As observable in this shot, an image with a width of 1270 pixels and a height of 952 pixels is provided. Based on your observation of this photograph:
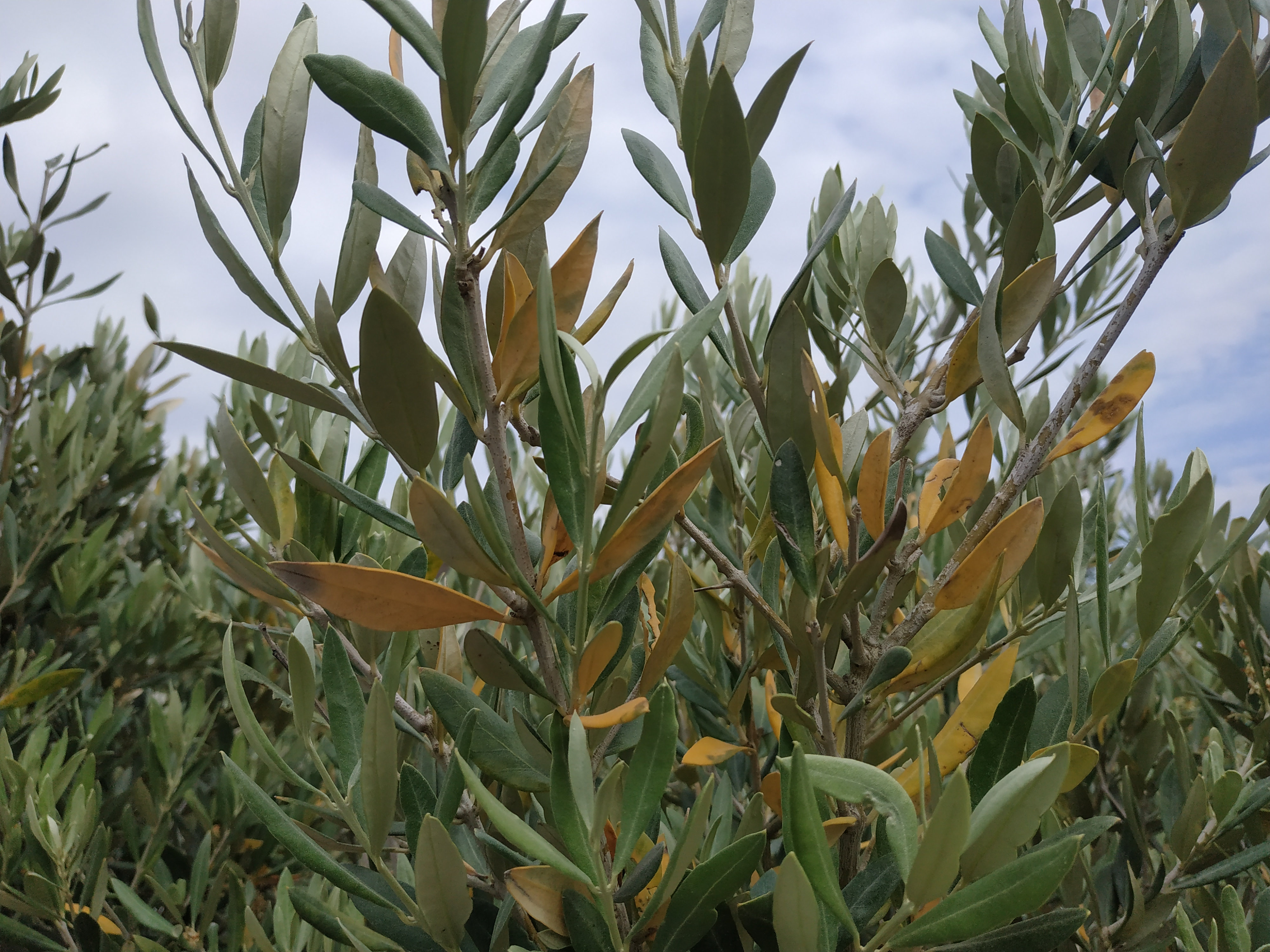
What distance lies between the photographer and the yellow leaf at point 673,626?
0.53 meters

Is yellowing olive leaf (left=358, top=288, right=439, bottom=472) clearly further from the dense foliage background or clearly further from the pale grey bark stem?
the pale grey bark stem

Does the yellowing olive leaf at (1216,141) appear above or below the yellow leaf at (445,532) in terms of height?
above

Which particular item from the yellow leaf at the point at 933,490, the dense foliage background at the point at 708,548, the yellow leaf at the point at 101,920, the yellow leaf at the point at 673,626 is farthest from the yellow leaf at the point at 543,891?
the yellow leaf at the point at 101,920

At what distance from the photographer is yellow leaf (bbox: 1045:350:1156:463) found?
59cm

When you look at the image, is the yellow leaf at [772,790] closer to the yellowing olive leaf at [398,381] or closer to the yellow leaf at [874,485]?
the yellow leaf at [874,485]

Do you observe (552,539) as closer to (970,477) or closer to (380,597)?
(380,597)

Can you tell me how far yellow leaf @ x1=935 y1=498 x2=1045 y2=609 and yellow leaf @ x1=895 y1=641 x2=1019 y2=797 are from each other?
0.05m

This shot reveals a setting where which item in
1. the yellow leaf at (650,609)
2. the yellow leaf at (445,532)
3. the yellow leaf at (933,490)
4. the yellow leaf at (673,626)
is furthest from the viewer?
the yellow leaf at (650,609)

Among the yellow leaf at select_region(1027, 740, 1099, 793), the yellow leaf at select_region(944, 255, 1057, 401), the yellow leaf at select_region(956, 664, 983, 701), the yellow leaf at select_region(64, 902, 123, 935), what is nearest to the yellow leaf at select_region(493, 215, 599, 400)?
the yellow leaf at select_region(944, 255, 1057, 401)

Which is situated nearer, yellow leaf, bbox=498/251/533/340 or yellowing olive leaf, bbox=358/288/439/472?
yellowing olive leaf, bbox=358/288/439/472

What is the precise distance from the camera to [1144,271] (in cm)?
60

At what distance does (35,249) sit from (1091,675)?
211 centimetres

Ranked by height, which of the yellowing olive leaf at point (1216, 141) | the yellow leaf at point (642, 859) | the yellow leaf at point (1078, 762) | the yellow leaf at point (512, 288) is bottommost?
the yellow leaf at point (642, 859)

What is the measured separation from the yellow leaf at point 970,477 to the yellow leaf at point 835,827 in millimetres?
195
